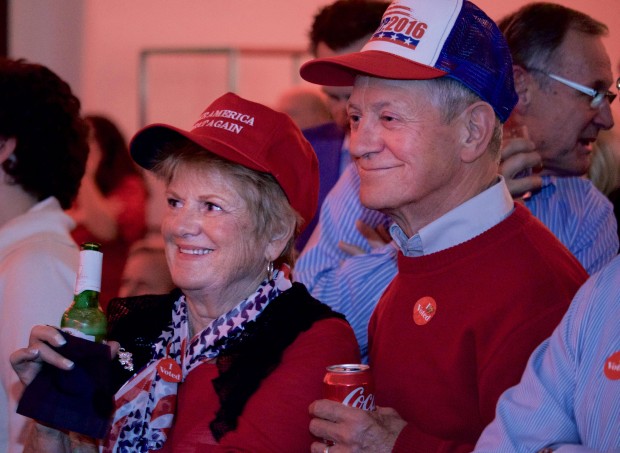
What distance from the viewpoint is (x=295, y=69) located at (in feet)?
23.8

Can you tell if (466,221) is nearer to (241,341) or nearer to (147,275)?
(241,341)

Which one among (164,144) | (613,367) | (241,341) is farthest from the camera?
(164,144)

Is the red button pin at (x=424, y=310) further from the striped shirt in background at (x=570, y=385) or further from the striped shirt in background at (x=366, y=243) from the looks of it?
the striped shirt in background at (x=366, y=243)

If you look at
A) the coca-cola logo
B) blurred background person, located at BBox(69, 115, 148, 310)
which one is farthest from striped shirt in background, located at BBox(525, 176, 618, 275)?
blurred background person, located at BBox(69, 115, 148, 310)

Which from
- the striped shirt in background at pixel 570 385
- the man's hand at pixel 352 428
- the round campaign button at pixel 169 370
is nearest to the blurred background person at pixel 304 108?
the round campaign button at pixel 169 370

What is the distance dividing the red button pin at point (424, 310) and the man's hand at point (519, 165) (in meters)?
0.62

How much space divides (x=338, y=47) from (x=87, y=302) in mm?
1702

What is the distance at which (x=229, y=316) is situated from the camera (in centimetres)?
227

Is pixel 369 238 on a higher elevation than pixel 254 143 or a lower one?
lower

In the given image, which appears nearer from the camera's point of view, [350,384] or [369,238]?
[350,384]

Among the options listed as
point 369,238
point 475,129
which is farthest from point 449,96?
point 369,238

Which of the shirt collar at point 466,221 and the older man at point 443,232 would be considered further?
the shirt collar at point 466,221

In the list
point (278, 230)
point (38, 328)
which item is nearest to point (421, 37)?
point (278, 230)

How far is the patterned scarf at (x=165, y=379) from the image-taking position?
2.24 meters
